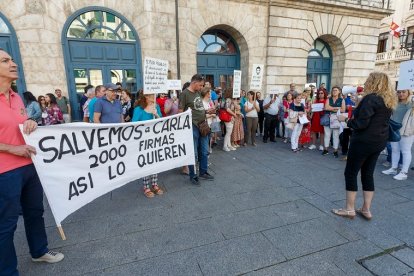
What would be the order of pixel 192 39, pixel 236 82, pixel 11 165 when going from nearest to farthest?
1. pixel 11 165
2. pixel 236 82
3. pixel 192 39

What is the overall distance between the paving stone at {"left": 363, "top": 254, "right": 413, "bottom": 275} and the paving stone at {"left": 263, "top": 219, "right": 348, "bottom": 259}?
36cm

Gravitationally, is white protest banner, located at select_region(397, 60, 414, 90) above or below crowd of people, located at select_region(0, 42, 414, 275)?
above

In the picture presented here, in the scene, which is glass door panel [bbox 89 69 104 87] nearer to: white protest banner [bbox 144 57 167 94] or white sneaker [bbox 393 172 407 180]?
white protest banner [bbox 144 57 167 94]

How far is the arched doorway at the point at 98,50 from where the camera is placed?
8.63 metres

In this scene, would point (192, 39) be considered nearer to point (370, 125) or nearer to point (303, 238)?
Result: point (370, 125)

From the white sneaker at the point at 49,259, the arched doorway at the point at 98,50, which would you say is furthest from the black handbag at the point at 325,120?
Answer: the arched doorway at the point at 98,50

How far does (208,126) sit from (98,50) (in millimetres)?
6869

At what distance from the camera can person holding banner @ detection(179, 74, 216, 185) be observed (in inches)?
168

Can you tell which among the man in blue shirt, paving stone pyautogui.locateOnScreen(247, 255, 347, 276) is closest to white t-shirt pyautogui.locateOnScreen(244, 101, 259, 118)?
the man in blue shirt

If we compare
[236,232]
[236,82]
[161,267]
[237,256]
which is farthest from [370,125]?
[236,82]

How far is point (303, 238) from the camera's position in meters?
2.82

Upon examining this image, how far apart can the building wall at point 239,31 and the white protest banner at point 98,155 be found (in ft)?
22.6

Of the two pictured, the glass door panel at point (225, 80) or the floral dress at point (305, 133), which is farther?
the glass door panel at point (225, 80)

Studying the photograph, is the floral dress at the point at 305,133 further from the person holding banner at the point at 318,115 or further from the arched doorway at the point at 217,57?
the arched doorway at the point at 217,57
